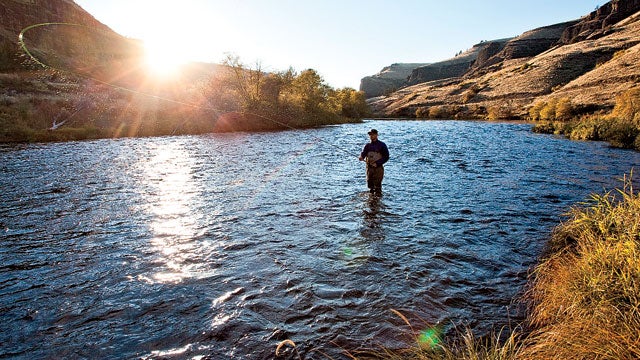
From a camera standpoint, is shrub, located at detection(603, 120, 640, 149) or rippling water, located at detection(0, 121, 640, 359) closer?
rippling water, located at detection(0, 121, 640, 359)

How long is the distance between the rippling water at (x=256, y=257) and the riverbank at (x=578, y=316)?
0.42 meters

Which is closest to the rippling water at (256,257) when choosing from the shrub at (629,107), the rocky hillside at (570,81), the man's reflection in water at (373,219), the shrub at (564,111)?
the man's reflection in water at (373,219)

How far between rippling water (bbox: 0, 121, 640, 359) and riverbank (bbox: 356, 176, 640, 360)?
1.37 feet

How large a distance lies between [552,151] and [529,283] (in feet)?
74.2

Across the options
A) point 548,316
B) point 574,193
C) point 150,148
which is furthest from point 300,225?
point 150,148

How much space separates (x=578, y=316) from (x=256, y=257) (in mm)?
5727

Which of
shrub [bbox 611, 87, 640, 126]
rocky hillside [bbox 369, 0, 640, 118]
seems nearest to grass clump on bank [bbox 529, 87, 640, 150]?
shrub [bbox 611, 87, 640, 126]

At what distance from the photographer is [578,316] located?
12.7ft

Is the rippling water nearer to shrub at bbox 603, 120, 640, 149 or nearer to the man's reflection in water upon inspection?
the man's reflection in water

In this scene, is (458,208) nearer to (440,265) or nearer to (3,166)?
(440,265)

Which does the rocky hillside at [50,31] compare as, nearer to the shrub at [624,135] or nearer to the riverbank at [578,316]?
the riverbank at [578,316]

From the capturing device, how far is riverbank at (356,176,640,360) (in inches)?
123

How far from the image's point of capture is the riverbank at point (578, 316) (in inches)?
123

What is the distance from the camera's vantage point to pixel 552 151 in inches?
944
